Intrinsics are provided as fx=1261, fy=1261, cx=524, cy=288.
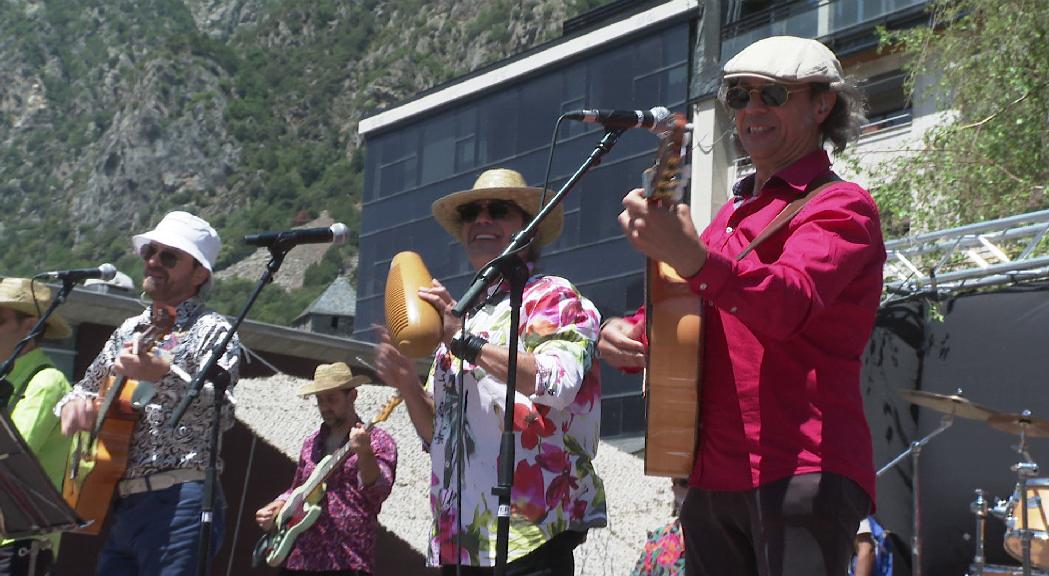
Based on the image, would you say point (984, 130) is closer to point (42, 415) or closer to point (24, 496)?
point (42, 415)

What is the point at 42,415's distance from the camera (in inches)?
225

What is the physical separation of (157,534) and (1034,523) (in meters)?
5.49

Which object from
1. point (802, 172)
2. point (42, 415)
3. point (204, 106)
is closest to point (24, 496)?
point (42, 415)

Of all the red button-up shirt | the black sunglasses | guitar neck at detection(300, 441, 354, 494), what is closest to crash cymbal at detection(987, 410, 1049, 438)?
guitar neck at detection(300, 441, 354, 494)

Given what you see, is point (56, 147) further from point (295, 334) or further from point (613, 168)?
point (295, 334)

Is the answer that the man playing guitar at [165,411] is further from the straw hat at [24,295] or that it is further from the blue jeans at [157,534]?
the straw hat at [24,295]

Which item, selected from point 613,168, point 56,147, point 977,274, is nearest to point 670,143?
point 977,274

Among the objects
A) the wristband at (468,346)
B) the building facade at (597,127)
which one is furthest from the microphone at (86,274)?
the building facade at (597,127)

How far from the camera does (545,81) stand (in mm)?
30438

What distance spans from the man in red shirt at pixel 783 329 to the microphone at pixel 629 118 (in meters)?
0.19

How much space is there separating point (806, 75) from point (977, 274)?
8.30 meters

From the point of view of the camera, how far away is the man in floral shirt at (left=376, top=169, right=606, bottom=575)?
3.86 metres

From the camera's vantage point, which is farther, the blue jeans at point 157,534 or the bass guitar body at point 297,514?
the bass guitar body at point 297,514

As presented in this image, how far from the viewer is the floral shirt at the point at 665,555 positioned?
6000 millimetres
